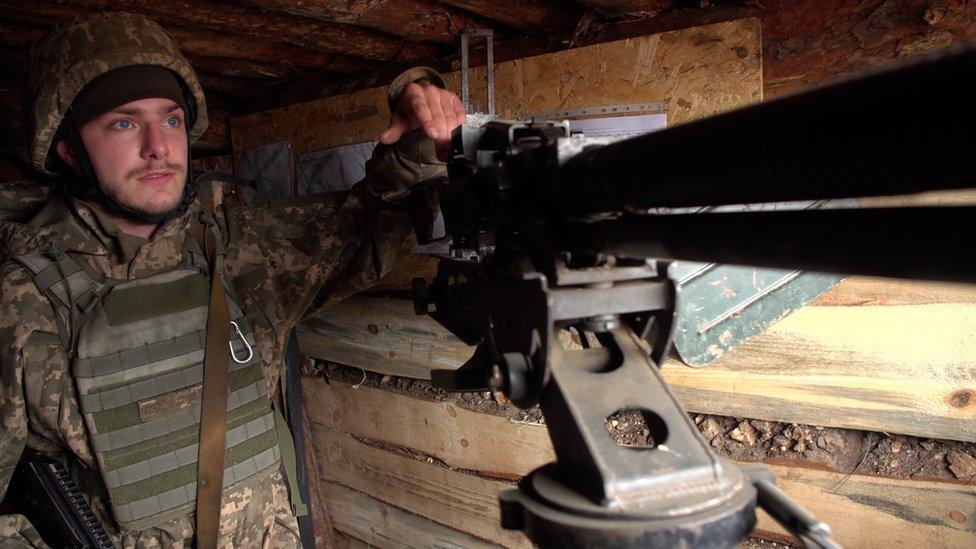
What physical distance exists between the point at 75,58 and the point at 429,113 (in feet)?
3.78

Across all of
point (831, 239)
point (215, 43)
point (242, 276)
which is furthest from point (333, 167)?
point (831, 239)

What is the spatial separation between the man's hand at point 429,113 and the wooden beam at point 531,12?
34 cm

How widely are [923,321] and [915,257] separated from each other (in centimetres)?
129

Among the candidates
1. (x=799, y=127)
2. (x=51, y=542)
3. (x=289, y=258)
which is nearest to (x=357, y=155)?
(x=289, y=258)

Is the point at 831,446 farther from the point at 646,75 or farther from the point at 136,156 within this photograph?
the point at 136,156

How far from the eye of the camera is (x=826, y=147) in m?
0.52

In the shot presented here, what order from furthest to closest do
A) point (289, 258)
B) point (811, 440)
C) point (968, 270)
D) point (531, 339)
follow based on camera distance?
point (289, 258) < point (811, 440) < point (531, 339) < point (968, 270)

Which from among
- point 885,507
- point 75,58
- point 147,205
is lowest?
point 885,507

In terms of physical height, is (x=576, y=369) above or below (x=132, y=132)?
below

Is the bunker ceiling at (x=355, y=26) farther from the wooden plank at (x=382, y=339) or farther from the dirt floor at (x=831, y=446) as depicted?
the dirt floor at (x=831, y=446)

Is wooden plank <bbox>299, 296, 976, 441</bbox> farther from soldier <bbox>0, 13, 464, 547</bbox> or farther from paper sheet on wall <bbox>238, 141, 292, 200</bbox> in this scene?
paper sheet on wall <bbox>238, 141, 292, 200</bbox>

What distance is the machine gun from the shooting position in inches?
19.0

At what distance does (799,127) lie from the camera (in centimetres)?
54

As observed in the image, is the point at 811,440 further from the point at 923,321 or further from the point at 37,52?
the point at 37,52
